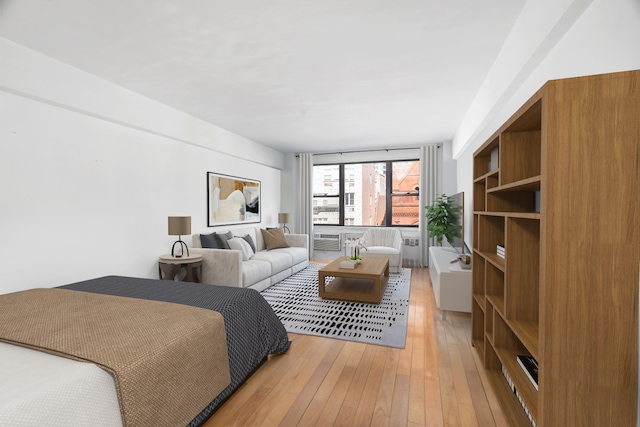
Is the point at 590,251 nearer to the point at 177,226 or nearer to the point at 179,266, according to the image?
the point at 177,226

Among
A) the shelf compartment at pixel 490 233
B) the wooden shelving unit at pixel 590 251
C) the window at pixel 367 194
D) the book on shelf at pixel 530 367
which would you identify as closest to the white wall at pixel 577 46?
the wooden shelving unit at pixel 590 251

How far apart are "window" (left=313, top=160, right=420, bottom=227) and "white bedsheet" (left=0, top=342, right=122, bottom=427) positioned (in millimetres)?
6092

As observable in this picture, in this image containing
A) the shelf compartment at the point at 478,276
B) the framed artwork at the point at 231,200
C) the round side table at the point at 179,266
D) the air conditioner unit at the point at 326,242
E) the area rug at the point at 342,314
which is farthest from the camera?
the air conditioner unit at the point at 326,242

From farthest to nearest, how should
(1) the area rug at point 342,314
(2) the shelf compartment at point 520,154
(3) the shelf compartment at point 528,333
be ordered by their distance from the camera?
(1) the area rug at point 342,314 → (2) the shelf compartment at point 520,154 → (3) the shelf compartment at point 528,333

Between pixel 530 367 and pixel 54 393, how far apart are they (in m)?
2.18

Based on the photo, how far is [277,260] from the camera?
190 inches

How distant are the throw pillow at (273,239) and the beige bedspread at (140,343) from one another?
12.0ft

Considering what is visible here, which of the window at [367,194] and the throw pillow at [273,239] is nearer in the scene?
the throw pillow at [273,239]

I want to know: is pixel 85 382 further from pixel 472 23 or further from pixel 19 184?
pixel 472 23

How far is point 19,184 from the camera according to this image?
2.57 metres

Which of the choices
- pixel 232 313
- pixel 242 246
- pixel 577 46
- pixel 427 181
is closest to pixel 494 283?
pixel 577 46

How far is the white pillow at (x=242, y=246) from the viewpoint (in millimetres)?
4610

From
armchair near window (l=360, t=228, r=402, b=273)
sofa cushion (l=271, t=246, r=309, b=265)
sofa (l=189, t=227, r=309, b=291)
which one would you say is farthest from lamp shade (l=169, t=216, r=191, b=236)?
armchair near window (l=360, t=228, r=402, b=273)

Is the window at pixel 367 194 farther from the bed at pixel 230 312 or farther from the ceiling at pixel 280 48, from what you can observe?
the bed at pixel 230 312
